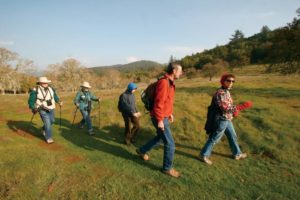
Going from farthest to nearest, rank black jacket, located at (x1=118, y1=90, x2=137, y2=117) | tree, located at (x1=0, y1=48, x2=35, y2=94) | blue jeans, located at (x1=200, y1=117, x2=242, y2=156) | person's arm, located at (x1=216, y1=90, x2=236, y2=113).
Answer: tree, located at (x1=0, y1=48, x2=35, y2=94) < black jacket, located at (x1=118, y1=90, x2=137, y2=117) < blue jeans, located at (x1=200, y1=117, x2=242, y2=156) < person's arm, located at (x1=216, y1=90, x2=236, y2=113)

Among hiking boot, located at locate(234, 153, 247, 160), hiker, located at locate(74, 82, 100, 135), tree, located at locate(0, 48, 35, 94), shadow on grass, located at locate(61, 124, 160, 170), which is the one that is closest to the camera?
hiking boot, located at locate(234, 153, 247, 160)

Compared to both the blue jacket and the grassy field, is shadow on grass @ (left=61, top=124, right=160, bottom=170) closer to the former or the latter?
the grassy field

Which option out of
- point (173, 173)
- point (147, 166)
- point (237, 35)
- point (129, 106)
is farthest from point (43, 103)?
point (237, 35)

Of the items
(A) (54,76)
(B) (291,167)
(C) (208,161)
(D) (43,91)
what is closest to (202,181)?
(C) (208,161)

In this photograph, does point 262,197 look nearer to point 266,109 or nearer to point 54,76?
point 266,109

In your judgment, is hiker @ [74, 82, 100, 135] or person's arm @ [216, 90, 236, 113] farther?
hiker @ [74, 82, 100, 135]

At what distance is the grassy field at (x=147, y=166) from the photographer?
16.3ft

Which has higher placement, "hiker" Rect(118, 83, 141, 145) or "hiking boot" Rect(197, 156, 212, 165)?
"hiker" Rect(118, 83, 141, 145)

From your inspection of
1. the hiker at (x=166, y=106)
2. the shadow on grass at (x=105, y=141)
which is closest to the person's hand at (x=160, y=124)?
the hiker at (x=166, y=106)

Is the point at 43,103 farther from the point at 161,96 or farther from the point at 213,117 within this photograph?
the point at 213,117

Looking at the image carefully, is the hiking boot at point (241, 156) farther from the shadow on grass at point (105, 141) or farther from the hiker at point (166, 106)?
the shadow on grass at point (105, 141)

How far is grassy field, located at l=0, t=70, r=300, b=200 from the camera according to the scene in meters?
4.96

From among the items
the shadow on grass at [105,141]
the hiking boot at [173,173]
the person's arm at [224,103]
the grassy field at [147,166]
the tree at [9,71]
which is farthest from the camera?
the tree at [9,71]

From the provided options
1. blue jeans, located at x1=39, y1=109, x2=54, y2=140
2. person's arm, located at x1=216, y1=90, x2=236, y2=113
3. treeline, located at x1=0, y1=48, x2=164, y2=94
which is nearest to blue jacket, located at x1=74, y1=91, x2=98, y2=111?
blue jeans, located at x1=39, y1=109, x2=54, y2=140
